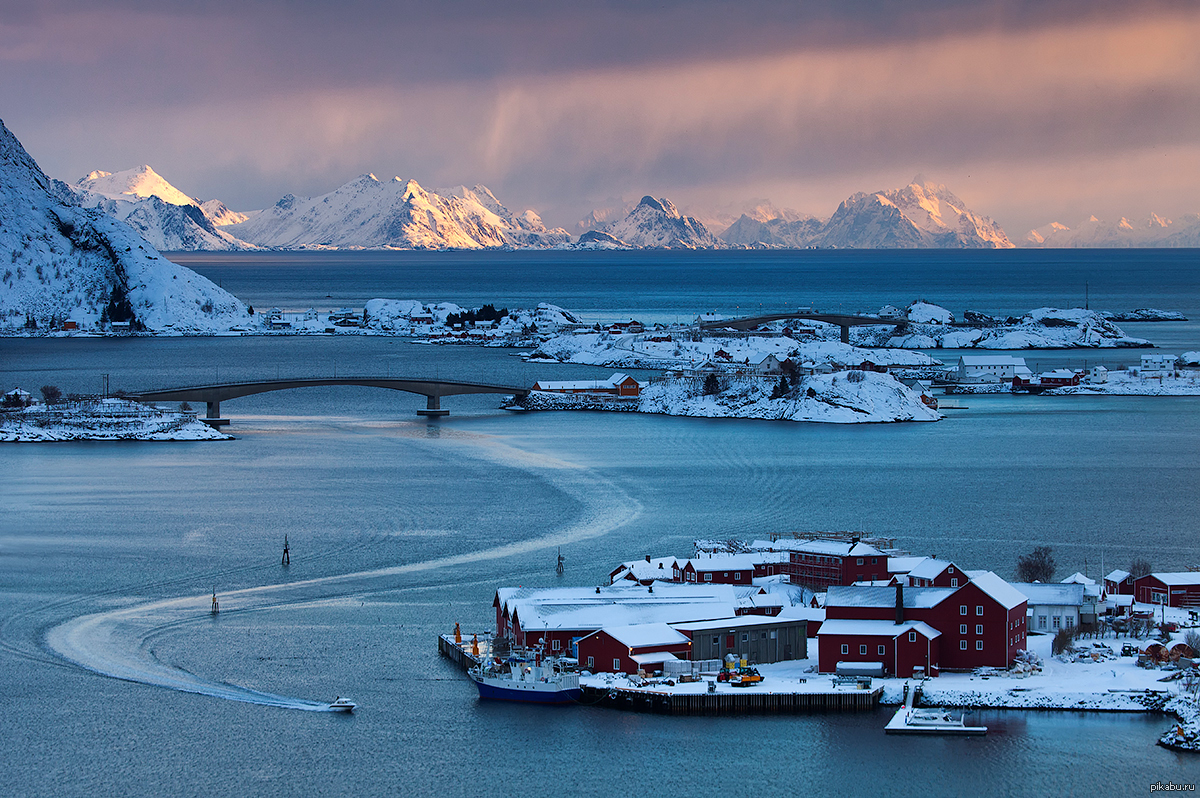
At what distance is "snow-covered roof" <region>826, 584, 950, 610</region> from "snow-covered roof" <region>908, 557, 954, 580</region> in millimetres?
1022

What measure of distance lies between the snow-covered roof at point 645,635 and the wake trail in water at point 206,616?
5.75 metres

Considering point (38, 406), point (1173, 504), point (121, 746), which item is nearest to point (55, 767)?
point (121, 746)

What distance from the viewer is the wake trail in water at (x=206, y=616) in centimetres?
2859

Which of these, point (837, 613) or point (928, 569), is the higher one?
point (928, 569)

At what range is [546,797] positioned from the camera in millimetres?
23688

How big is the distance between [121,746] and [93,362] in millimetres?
86385

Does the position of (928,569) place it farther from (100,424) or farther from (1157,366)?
(1157,366)

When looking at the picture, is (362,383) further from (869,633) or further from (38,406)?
(869,633)

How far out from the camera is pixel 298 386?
260 feet

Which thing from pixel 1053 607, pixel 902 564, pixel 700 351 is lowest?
pixel 1053 607

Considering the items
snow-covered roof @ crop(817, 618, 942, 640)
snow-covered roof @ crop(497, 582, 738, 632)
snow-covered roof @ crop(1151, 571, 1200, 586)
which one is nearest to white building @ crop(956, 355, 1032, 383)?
snow-covered roof @ crop(1151, 571, 1200, 586)

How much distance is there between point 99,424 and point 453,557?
35738 mm

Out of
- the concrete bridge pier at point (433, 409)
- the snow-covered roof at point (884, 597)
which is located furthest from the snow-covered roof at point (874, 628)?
the concrete bridge pier at point (433, 409)

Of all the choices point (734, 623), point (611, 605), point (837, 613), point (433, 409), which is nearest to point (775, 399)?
point (433, 409)
